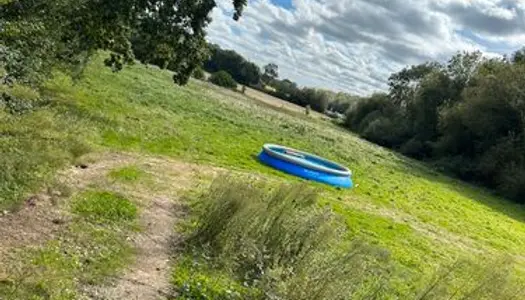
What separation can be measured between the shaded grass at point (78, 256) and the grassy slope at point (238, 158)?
1.31m

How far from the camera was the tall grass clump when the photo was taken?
28.7ft

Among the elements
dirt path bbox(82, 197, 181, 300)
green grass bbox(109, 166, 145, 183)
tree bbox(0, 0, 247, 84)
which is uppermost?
tree bbox(0, 0, 247, 84)

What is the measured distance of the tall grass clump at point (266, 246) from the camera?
8742mm

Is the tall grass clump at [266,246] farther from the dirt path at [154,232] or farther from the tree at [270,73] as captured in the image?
the tree at [270,73]

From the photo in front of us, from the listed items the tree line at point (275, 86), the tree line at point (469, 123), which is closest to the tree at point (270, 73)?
the tree line at point (275, 86)

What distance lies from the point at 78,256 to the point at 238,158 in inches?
586

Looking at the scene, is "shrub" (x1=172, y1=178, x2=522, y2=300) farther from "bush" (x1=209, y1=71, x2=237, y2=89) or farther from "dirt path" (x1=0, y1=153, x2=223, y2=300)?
"bush" (x1=209, y1=71, x2=237, y2=89)

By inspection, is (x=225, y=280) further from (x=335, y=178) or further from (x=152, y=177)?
(x=335, y=178)

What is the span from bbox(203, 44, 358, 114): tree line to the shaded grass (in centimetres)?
8999

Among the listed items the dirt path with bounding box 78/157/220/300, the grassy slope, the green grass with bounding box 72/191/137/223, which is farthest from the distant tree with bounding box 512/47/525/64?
the green grass with bounding box 72/191/137/223

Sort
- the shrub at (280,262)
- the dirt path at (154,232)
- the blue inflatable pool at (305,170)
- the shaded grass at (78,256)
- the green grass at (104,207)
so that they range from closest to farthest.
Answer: the shaded grass at (78,256)
the dirt path at (154,232)
the shrub at (280,262)
the green grass at (104,207)
the blue inflatable pool at (305,170)

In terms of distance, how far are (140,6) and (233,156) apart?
7.03 m

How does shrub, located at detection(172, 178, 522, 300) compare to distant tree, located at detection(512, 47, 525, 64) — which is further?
distant tree, located at detection(512, 47, 525, 64)

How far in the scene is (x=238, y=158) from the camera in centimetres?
2317
